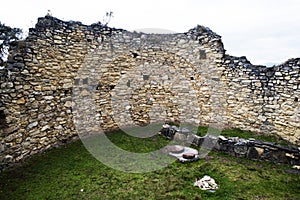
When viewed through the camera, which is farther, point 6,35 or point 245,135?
point 6,35

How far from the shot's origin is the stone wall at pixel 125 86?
18.6 feet

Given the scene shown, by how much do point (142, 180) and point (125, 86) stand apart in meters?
4.41

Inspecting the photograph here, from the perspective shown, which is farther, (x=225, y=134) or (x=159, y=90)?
(x=159, y=90)

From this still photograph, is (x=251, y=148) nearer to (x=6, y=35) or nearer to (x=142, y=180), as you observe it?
(x=142, y=180)

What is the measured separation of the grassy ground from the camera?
4.42 m

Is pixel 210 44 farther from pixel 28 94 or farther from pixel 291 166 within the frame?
pixel 28 94

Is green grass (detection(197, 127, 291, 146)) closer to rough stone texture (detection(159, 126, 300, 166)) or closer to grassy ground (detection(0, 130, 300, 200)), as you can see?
rough stone texture (detection(159, 126, 300, 166))

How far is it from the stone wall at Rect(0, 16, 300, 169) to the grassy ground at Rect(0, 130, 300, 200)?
0.80 metres

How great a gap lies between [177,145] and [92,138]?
3.06m

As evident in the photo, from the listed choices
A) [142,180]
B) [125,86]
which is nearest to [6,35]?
[125,86]

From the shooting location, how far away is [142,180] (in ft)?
16.4

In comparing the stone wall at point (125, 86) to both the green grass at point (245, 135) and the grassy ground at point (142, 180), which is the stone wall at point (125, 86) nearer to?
the green grass at point (245, 135)

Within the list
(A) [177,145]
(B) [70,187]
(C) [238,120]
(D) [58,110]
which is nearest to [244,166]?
(A) [177,145]

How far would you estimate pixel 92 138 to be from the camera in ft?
24.7
